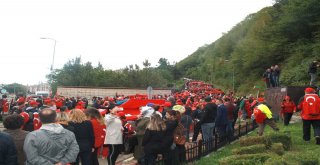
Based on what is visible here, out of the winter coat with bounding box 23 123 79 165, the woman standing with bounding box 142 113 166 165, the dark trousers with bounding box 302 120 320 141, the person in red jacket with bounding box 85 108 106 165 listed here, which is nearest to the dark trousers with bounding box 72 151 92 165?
the person in red jacket with bounding box 85 108 106 165

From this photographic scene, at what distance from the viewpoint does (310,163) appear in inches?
291

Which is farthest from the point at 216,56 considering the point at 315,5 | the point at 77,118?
the point at 77,118

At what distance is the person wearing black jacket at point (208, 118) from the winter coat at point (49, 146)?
7.25m

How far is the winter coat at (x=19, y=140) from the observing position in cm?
612

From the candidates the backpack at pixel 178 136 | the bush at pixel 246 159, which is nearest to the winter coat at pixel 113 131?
the backpack at pixel 178 136

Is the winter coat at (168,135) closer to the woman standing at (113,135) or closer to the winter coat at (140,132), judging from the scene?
the winter coat at (140,132)

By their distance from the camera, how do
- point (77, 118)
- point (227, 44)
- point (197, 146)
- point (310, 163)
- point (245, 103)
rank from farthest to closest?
point (227, 44), point (245, 103), point (197, 146), point (77, 118), point (310, 163)

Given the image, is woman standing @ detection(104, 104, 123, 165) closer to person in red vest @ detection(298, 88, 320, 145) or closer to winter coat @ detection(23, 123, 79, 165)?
winter coat @ detection(23, 123, 79, 165)

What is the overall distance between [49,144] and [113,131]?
4.35 meters

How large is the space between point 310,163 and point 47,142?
14.9 ft

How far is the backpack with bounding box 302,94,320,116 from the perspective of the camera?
469 inches

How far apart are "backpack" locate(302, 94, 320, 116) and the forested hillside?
19.6m

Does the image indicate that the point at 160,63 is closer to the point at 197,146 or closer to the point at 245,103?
the point at 245,103

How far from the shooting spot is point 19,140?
613cm
